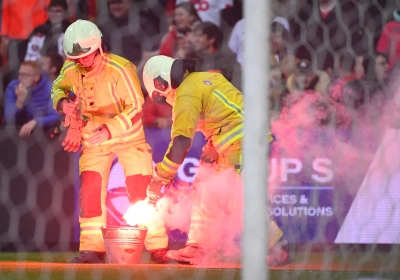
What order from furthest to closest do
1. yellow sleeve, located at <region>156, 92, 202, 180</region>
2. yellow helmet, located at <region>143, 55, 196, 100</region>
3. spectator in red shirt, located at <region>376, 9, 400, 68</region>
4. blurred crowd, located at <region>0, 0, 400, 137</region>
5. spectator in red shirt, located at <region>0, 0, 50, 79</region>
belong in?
spectator in red shirt, located at <region>0, 0, 50, 79</region> < blurred crowd, located at <region>0, 0, 400, 137</region> < spectator in red shirt, located at <region>376, 9, 400, 68</region> < yellow helmet, located at <region>143, 55, 196, 100</region> < yellow sleeve, located at <region>156, 92, 202, 180</region>

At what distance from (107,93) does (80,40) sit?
1.31 feet

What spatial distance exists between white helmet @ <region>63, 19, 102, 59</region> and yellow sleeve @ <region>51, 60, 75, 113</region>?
0.77ft

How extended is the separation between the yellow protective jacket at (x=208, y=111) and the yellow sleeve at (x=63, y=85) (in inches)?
29.8

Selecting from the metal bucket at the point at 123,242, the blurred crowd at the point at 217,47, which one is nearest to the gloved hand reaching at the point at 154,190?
the metal bucket at the point at 123,242

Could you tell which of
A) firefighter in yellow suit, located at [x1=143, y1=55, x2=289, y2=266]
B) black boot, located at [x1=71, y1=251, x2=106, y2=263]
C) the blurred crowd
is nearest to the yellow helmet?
firefighter in yellow suit, located at [x1=143, y1=55, x2=289, y2=266]

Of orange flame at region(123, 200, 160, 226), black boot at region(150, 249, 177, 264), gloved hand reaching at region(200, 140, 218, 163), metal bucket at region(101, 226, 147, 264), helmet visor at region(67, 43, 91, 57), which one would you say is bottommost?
black boot at region(150, 249, 177, 264)

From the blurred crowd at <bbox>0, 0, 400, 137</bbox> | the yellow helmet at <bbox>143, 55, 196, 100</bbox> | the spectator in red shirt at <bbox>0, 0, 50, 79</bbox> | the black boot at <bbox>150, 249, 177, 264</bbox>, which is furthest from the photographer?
the spectator in red shirt at <bbox>0, 0, 50, 79</bbox>

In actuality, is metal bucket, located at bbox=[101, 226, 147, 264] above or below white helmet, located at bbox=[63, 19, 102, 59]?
below

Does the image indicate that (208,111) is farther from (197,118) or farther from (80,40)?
(80,40)

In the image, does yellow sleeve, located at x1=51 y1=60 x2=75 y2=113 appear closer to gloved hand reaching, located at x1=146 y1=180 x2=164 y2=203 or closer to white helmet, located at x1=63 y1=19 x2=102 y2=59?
white helmet, located at x1=63 y1=19 x2=102 y2=59

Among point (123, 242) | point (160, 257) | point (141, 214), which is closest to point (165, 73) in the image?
point (141, 214)

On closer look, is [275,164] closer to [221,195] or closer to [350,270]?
[221,195]

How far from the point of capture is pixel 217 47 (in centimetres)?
598

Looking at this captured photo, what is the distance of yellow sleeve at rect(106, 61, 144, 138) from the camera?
488 centimetres
